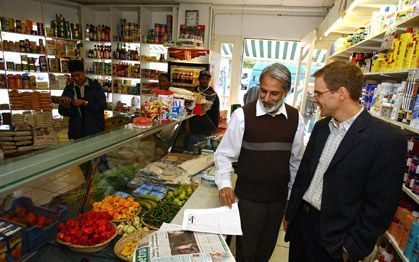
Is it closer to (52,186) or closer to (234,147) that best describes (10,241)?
(52,186)

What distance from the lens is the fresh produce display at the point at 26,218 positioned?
1.28 metres

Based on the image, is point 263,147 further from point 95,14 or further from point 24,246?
point 95,14

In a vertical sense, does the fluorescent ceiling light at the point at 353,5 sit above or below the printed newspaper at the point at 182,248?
above

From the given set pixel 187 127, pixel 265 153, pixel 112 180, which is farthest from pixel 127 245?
pixel 187 127

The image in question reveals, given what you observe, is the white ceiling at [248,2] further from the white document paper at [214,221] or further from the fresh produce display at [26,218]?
the fresh produce display at [26,218]

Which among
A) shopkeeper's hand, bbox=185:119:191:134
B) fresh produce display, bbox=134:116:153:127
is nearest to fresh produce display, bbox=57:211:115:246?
fresh produce display, bbox=134:116:153:127

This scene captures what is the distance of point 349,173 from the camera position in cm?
134

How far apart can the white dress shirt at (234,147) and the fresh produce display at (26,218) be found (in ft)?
3.38

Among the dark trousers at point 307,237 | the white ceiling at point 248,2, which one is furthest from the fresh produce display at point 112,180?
the white ceiling at point 248,2

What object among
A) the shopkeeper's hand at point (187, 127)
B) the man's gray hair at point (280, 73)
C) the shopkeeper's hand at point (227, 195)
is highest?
the man's gray hair at point (280, 73)

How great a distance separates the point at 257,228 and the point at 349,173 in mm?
→ 786

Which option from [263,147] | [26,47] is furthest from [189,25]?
[263,147]

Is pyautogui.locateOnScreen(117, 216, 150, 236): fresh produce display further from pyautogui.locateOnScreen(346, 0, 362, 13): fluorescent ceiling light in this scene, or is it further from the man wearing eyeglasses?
pyautogui.locateOnScreen(346, 0, 362, 13): fluorescent ceiling light

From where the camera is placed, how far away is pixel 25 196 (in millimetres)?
1299
